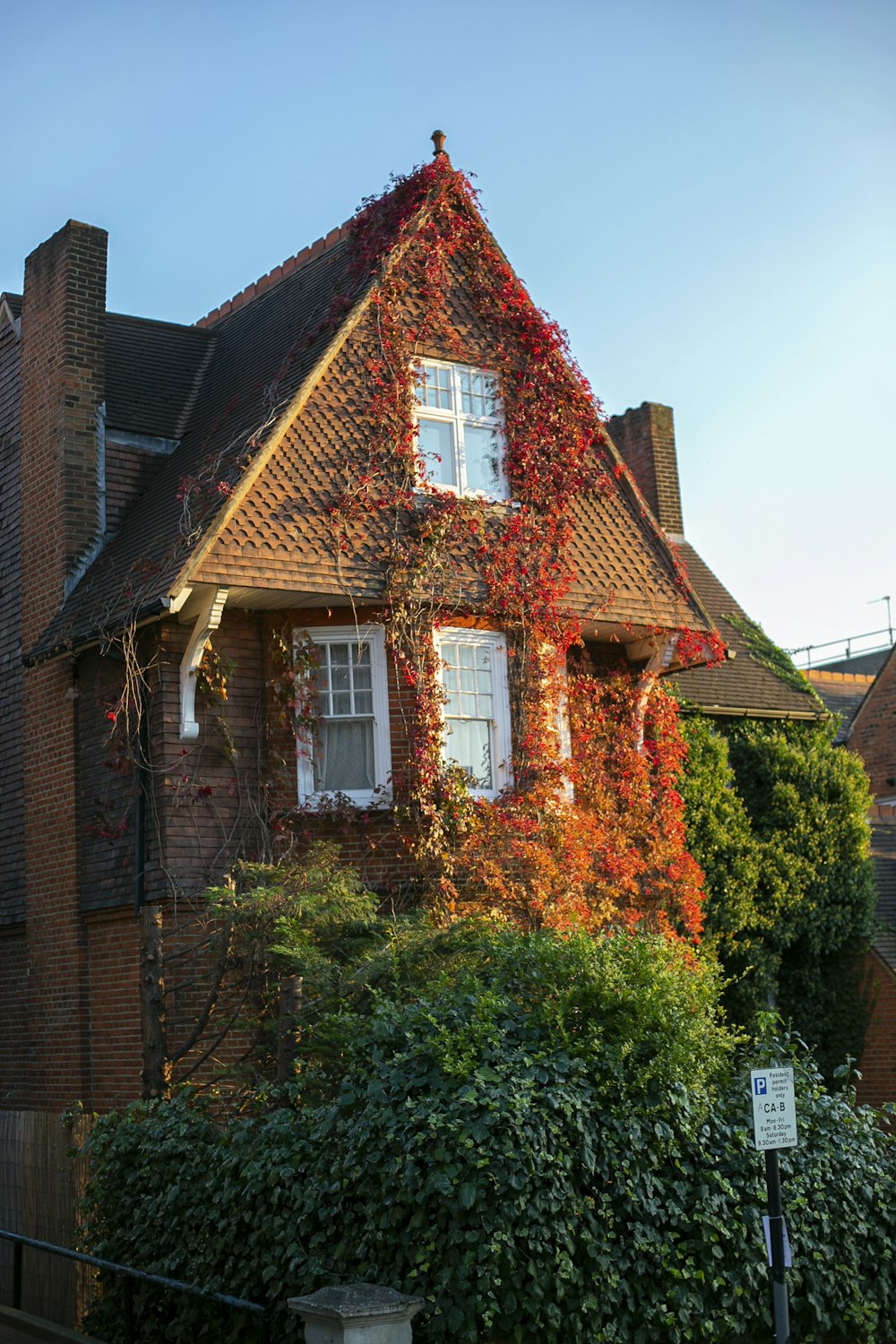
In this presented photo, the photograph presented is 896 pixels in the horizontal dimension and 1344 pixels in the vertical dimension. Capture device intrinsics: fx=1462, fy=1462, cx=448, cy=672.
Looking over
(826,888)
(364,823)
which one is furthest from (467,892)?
(826,888)

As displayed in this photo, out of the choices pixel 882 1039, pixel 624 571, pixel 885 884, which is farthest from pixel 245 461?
pixel 885 884

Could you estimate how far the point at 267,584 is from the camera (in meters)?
14.0

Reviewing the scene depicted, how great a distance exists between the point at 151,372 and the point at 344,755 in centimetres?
631

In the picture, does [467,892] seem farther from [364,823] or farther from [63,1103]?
[63,1103]

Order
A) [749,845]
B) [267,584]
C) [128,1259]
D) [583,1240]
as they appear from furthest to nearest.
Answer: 1. [749,845]
2. [267,584]
3. [128,1259]
4. [583,1240]

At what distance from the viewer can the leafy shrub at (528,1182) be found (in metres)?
8.30

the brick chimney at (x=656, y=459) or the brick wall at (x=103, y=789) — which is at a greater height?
the brick chimney at (x=656, y=459)

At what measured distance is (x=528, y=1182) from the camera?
328 inches

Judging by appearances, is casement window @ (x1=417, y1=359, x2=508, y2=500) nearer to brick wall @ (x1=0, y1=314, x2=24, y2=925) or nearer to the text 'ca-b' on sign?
brick wall @ (x1=0, y1=314, x2=24, y2=925)

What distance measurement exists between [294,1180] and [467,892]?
216 inches

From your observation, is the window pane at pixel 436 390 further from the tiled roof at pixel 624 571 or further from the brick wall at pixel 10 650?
the brick wall at pixel 10 650


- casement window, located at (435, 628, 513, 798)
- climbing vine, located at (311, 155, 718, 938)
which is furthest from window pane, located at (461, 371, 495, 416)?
casement window, located at (435, 628, 513, 798)

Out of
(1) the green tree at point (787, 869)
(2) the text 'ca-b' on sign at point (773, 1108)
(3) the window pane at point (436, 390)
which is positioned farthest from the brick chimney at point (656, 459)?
(2) the text 'ca-b' on sign at point (773, 1108)

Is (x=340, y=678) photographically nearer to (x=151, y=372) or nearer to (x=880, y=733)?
(x=151, y=372)
